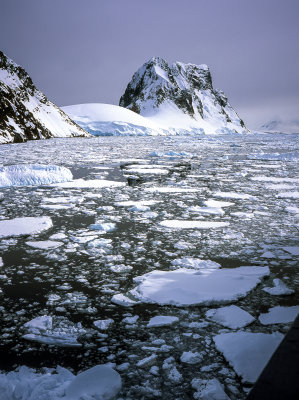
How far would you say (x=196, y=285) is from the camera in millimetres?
2344

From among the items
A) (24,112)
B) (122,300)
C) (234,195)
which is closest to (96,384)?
(122,300)

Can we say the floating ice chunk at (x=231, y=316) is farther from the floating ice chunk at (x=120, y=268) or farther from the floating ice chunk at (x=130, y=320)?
the floating ice chunk at (x=120, y=268)

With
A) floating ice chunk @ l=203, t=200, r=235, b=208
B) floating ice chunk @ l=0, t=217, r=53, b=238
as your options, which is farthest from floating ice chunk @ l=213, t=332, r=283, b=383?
floating ice chunk @ l=203, t=200, r=235, b=208

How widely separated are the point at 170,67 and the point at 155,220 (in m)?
156

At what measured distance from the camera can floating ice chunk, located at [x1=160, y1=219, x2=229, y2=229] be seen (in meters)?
3.73

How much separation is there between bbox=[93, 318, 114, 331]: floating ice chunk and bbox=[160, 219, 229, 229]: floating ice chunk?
6.43 feet

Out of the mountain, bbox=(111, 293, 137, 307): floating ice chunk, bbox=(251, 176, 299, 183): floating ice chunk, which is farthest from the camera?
the mountain

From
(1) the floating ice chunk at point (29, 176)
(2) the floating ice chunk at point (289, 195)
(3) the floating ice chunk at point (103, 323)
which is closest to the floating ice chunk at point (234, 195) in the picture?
(2) the floating ice chunk at point (289, 195)

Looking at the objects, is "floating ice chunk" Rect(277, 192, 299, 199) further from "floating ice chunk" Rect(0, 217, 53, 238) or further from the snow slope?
the snow slope

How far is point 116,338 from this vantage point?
5.59ft

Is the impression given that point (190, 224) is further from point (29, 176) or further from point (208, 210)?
point (29, 176)

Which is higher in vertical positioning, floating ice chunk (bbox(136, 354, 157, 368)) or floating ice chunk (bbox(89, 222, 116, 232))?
floating ice chunk (bbox(89, 222, 116, 232))

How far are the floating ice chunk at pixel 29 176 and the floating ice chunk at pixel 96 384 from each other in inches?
229

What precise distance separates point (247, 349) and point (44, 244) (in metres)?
2.22
